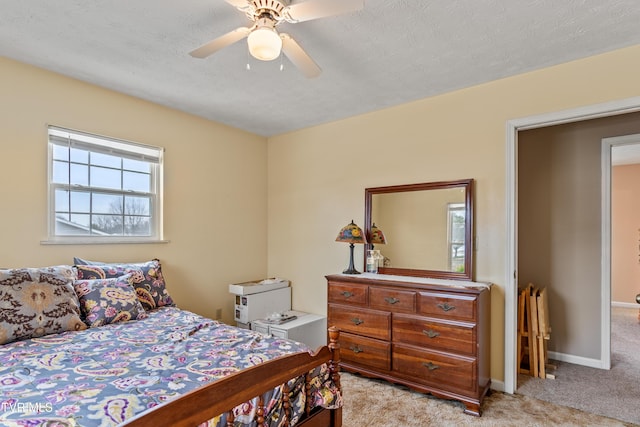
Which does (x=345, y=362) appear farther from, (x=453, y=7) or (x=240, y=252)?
(x=453, y=7)

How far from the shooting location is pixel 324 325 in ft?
12.5

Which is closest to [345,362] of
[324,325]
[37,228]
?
[324,325]

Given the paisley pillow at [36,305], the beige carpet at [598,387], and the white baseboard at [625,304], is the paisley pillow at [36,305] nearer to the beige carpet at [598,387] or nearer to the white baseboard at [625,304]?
the beige carpet at [598,387]

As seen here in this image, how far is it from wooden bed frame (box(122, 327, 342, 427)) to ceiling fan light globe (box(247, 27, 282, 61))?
1.40m

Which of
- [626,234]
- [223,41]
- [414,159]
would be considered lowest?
[626,234]

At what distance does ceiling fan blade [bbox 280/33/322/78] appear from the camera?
1.80m

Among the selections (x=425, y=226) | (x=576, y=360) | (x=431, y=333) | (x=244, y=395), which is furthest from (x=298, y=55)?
(x=576, y=360)

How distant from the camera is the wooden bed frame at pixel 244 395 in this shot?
963mm

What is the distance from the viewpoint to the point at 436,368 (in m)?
2.54

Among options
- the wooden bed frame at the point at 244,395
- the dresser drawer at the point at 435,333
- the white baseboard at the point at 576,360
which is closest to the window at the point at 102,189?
the wooden bed frame at the point at 244,395

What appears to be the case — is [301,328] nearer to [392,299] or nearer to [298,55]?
[392,299]

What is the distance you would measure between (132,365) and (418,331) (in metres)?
1.97

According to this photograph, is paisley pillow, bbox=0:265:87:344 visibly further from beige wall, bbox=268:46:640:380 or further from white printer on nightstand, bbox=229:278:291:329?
beige wall, bbox=268:46:640:380

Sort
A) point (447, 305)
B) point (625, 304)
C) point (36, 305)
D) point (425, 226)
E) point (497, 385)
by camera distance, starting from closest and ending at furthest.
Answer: point (36, 305) < point (447, 305) < point (497, 385) < point (425, 226) < point (625, 304)
